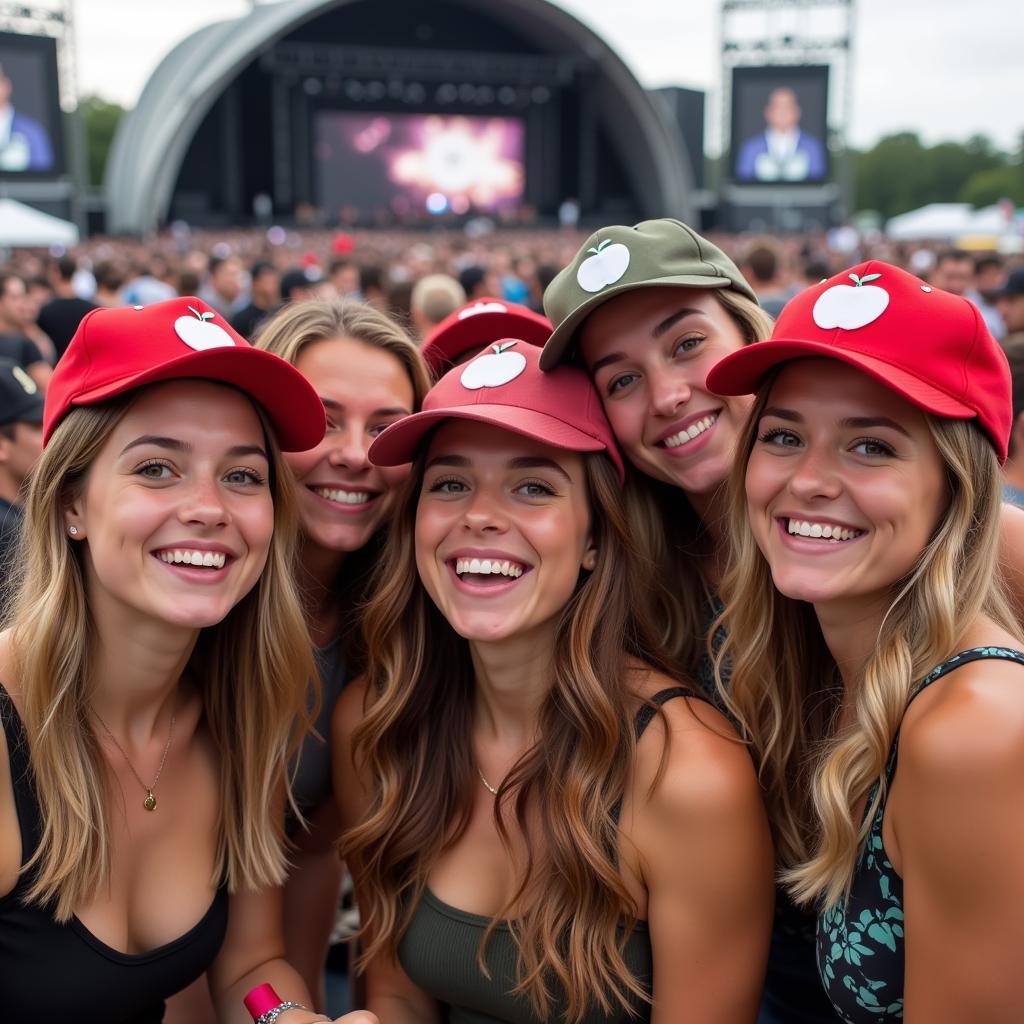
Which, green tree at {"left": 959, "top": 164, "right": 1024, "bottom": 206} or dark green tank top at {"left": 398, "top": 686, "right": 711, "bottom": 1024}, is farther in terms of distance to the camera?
green tree at {"left": 959, "top": 164, "right": 1024, "bottom": 206}

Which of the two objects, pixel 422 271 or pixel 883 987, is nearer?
pixel 883 987

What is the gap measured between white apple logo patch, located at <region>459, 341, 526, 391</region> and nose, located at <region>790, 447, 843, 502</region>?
0.74 metres

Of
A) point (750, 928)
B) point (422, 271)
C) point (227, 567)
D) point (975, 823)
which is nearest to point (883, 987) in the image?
point (750, 928)

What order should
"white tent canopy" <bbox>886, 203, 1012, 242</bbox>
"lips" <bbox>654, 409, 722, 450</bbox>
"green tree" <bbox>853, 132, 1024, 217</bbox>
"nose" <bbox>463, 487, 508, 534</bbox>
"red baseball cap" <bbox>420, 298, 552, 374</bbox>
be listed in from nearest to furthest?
"nose" <bbox>463, 487, 508, 534</bbox>, "lips" <bbox>654, 409, 722, 450</bbox>, "red baseball cap" <bbox>420, 298, 552, 374</bbox>, "white tent canopy" <bbox>886, 203, 1012, 242</bbox>, "green tree" <bbox>853, 132, 1024, 217</bbox>

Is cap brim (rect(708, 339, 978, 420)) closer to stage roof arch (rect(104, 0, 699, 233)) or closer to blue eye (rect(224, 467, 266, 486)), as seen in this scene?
blue eye (rect(224, 467, 266, 486))

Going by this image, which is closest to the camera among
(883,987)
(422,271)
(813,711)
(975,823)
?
(975,823)

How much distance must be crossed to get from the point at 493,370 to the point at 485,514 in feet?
1.19

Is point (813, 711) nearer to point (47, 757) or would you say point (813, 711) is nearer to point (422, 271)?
point (47, 757)

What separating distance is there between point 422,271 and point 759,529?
13.1 m

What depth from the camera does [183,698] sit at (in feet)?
9.39

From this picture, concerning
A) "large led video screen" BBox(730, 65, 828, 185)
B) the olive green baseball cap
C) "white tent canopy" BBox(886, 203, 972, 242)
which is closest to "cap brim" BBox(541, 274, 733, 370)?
the olive green baseball cap

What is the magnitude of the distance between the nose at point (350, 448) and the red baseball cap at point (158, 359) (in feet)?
1.90

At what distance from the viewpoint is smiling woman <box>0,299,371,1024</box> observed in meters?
2.39

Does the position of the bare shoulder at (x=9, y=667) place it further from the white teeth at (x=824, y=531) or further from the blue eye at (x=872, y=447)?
the blue eye at (x=872, y=447)
